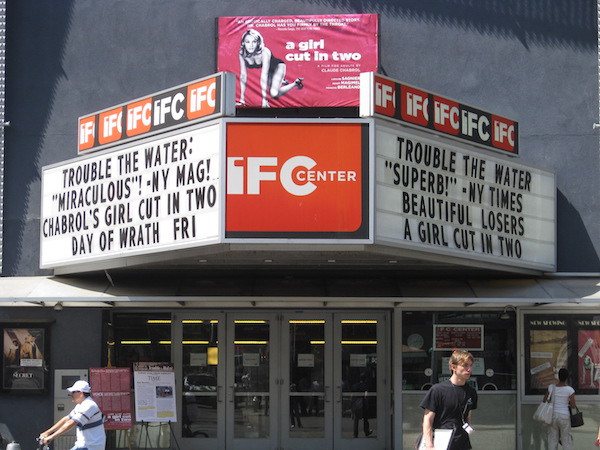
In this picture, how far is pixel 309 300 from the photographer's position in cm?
1387

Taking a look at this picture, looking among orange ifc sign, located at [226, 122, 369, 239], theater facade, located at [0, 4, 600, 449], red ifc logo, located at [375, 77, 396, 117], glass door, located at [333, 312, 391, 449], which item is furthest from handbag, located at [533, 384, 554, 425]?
red ifc logo, located at [375, 77, 396, 117]

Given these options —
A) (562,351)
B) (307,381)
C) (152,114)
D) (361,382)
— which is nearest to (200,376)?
(307,381)

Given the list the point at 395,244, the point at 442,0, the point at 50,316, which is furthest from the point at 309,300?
the point at 442,0

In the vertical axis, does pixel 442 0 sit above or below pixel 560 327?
above

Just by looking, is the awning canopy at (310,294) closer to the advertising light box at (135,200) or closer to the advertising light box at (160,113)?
the advertising light box at (135,200)

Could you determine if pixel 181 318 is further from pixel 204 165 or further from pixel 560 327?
pixel 560 327

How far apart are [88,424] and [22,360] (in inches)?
182

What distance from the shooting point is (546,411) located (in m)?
14.2

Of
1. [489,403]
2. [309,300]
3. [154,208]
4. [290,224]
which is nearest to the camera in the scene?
[290,224]

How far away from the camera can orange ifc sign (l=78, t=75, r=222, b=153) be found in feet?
39.2

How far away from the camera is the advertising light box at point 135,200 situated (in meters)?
11.8

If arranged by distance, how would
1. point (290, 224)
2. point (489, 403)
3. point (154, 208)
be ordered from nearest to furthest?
point (290, 224) < point (154, 208) < point (489, 403)

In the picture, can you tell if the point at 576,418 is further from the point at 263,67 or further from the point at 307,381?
the point at 263,67

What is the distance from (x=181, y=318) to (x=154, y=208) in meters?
3.82
